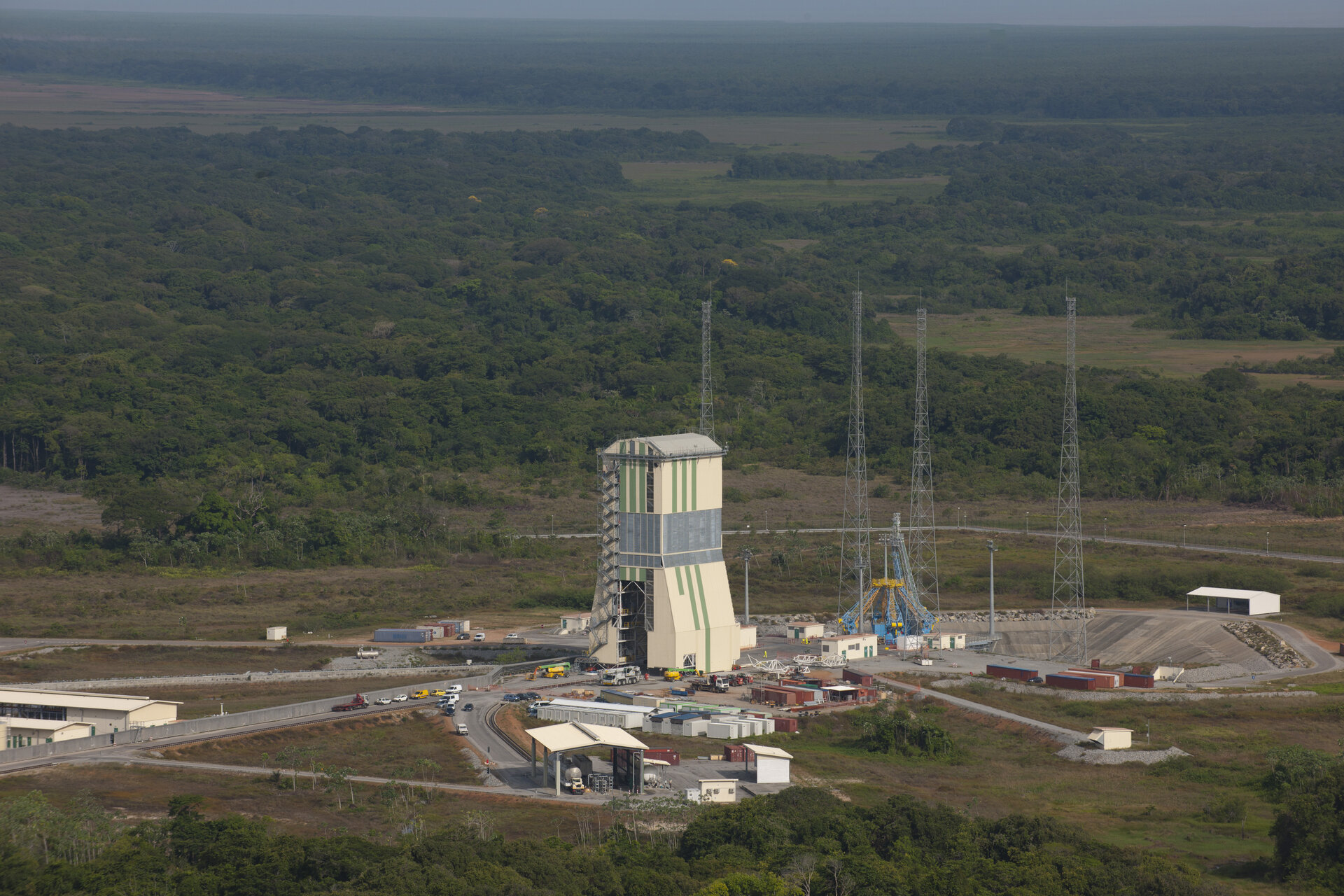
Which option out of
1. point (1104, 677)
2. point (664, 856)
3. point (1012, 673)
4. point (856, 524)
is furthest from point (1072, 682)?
point (664, 856)

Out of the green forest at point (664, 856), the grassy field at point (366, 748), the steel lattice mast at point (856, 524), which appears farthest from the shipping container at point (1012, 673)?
the grassy field at point (366, 748)

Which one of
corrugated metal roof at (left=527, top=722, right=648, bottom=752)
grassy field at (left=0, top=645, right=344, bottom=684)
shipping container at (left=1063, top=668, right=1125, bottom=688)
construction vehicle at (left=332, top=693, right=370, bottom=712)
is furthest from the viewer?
grassy field at (left=0, top=645, right=344, bottom=684)

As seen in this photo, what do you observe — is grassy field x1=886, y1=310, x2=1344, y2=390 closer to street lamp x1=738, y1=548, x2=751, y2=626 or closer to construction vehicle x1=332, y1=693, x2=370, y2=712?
street lamp x1=738, y1=548, x2=751, y2=626

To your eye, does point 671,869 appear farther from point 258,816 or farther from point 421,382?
point 421,382

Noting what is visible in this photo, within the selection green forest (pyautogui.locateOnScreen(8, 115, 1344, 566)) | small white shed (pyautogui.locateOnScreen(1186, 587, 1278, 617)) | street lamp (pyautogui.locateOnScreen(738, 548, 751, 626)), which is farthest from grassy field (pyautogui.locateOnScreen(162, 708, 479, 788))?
small white shed (pyautogui.locateOnScreen(1186, 587, 1278, 617))

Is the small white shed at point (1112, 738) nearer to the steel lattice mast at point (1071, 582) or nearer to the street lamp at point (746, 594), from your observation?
the steel lattice mast at point (1071, 582)

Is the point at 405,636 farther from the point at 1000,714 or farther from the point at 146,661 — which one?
the point at 1000,714
